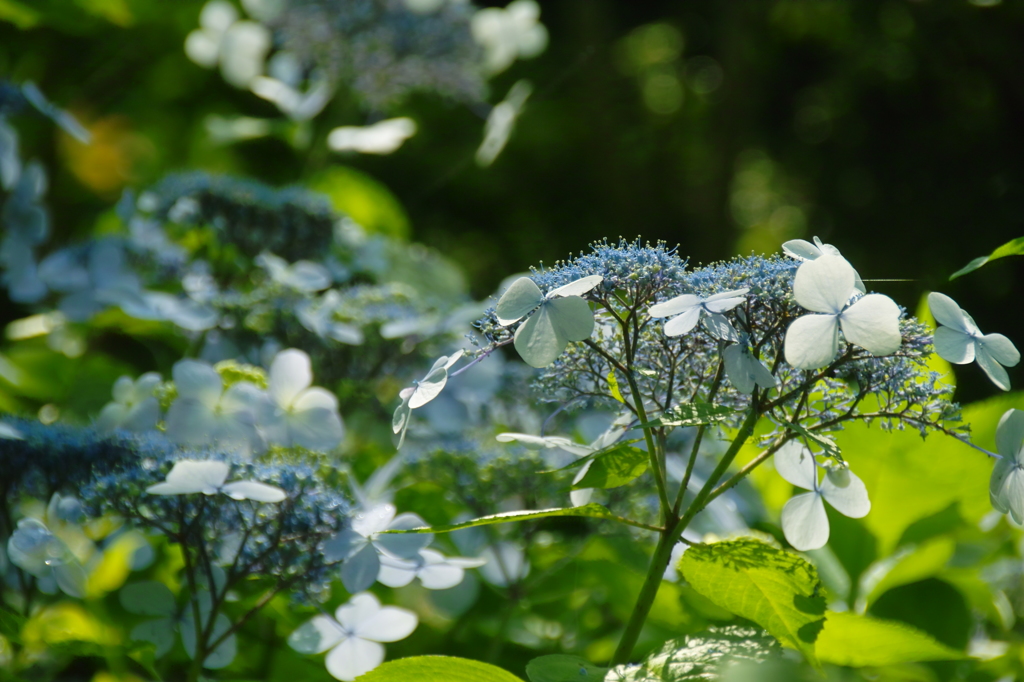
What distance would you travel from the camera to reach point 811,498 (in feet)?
1.53

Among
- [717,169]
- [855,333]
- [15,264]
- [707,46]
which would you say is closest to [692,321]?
[855,333]

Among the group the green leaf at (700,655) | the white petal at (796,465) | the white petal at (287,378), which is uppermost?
the white petal at (796,465)

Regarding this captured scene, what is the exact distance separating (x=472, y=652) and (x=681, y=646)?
324mm

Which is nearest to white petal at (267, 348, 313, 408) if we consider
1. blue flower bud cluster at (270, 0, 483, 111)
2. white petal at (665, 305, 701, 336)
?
white petal at (665, 305, 701, 336)

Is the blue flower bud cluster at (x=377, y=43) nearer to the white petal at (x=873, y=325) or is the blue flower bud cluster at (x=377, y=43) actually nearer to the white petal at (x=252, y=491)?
the white petal at (x=252, y=491)

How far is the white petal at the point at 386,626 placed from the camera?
0.54 metres

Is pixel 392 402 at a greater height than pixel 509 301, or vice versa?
pixel 509 301

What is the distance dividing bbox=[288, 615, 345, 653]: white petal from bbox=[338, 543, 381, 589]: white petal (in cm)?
6

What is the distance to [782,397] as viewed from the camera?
0.41m

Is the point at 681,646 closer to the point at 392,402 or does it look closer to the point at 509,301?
the point at 509,301

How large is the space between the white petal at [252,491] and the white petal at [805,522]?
0.94 feet

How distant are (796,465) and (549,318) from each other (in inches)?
7.5

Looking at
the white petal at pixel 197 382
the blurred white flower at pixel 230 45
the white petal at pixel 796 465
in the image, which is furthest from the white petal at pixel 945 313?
the blurred white flower at pixel 230 45

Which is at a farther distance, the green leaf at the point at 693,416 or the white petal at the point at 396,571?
the white petal at the point at 396,571
